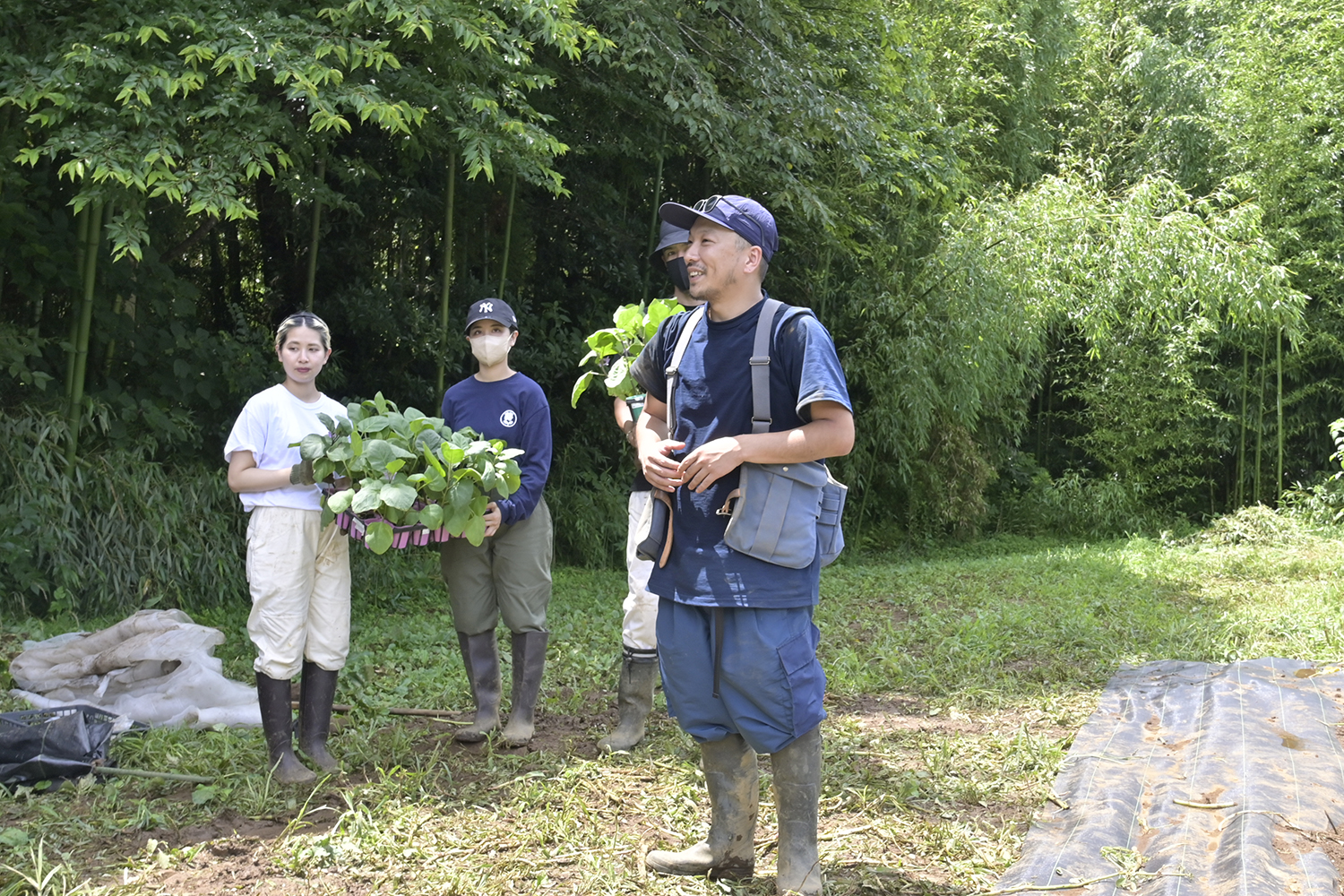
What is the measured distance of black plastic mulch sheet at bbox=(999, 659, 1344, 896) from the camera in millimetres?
2592

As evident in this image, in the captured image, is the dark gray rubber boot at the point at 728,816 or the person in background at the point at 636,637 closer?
the dark gray rubber boot at the point at 728,816

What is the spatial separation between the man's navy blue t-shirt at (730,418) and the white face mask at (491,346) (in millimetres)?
1288

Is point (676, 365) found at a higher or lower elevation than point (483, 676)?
higher

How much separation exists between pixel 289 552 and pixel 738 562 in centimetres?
154

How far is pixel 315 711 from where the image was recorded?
3.41 metres

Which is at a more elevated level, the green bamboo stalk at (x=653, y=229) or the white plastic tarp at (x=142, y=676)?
the green bamboo stalk at (x=653, y=229)

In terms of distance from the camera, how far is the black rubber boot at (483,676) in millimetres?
3711

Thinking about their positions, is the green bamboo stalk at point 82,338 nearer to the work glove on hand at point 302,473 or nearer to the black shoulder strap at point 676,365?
the work glove on hand at point 302,473

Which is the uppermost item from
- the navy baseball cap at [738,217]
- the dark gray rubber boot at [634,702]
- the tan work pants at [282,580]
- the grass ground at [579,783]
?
the navy baseball cap at [738,217]

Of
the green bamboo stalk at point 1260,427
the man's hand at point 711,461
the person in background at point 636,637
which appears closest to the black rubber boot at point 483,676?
the person in background at point 636,637

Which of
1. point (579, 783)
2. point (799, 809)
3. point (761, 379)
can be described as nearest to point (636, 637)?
point (579, 783)

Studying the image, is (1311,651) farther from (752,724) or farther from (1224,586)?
(752,724)

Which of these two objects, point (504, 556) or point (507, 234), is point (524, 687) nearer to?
point (504, 556)

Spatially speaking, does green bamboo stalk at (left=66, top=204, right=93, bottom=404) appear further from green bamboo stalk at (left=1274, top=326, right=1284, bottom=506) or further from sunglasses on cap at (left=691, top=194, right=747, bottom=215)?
green bamboo stalk at (left=1274, top=326, right=1284, bottom=506)
